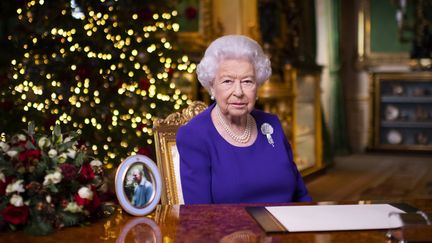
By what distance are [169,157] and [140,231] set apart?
3.15 ft

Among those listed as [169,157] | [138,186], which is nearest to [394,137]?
[169,157]

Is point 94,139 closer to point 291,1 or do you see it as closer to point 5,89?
point 5,89

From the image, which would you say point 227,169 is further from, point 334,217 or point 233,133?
point 334,217

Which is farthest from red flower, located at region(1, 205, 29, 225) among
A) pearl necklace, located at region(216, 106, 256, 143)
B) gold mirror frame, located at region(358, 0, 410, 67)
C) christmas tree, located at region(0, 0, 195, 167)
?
gold mirror frame, located at region(358, 0, 410, 67)

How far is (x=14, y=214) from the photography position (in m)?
1.83

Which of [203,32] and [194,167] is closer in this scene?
[194,167]

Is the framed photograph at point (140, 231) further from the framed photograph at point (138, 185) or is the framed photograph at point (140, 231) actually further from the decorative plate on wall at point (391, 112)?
the decorative plate on wall at point (391, 112)

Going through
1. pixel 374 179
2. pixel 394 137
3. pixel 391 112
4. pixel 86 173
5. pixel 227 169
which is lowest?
pixel 374 179

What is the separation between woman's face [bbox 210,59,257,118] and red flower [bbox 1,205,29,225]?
40.5 inches

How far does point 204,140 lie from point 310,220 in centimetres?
80

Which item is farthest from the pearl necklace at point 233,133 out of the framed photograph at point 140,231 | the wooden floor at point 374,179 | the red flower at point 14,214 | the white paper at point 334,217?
the wooden floor at point 374,179

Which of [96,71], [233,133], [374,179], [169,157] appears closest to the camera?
[233,133]

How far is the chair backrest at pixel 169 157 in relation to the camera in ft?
9.04

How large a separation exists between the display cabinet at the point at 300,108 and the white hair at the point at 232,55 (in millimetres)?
4448
